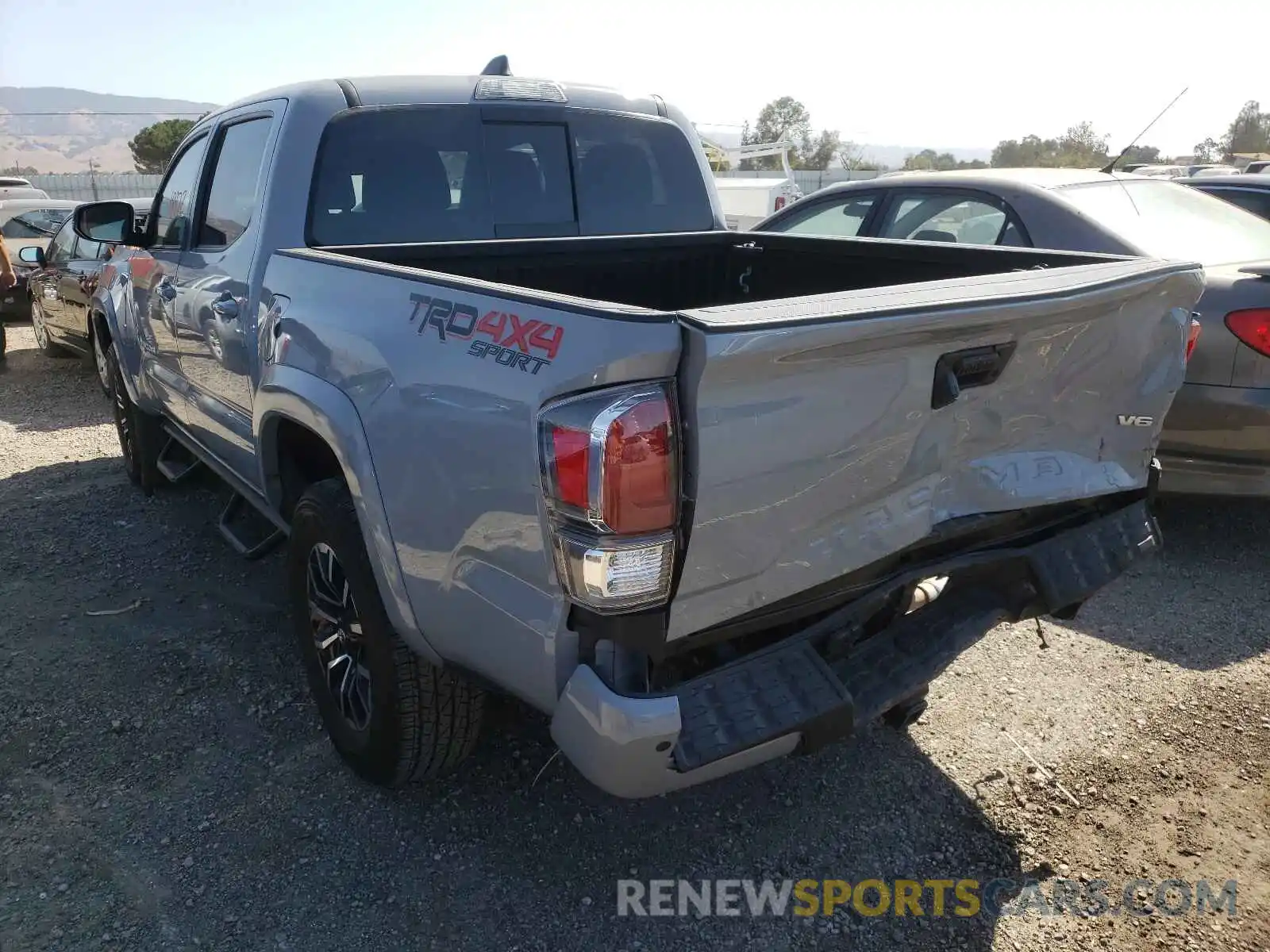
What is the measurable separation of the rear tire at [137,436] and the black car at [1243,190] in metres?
6.99

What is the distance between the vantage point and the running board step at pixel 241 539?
3.57 metres

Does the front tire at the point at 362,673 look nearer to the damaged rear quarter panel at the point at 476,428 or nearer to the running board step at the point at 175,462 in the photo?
the damaged rear quarter panel at the point at 476,428

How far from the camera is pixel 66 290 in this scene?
8109 mm

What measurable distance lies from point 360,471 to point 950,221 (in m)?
4.01

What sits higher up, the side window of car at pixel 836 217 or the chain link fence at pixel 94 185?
the side window of car at pixel 836 217

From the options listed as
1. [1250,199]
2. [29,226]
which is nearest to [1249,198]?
[1250,199]

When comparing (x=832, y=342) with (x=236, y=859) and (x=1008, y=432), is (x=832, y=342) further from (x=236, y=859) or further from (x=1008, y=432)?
(x=236, y=859)

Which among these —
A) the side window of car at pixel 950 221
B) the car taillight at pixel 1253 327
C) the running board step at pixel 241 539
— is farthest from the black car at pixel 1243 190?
the running board step at pixel 241 539

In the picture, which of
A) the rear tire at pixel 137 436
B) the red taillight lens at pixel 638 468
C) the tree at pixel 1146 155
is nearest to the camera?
the red taillight lens at pixel 638 468

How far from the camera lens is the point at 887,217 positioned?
5.44 metres

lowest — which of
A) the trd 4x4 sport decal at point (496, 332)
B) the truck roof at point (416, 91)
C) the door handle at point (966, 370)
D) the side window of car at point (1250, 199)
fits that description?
the side window of car at point (1250, 199)

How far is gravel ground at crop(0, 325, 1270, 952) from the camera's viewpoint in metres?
2.32

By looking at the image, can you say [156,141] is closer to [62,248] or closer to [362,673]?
[62,248]

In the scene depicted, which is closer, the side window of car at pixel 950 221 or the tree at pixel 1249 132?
the side window of car at pixel 950 221
